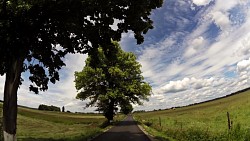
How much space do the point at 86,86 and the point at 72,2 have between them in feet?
130

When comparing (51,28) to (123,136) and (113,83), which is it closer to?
(123,136)

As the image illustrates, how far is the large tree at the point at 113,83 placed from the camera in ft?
177

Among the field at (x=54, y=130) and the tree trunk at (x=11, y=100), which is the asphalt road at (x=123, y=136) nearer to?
the field at (x=54, y=130)

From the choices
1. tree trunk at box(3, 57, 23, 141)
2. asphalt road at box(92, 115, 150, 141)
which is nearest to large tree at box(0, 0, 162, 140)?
tree trunk at box(3, 57, 23, 141)

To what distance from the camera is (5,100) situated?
19672 millimetres

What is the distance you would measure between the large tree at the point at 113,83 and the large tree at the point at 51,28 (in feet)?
98.9

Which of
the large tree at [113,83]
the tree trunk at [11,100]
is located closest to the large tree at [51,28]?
the tree trunk at [11,100]

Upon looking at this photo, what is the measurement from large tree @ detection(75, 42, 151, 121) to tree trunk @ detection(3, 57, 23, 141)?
3334cm

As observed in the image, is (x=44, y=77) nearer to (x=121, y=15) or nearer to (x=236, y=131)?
(x=121, y=15)

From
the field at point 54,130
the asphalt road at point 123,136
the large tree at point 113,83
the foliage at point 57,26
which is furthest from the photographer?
the large tree at point 113,83

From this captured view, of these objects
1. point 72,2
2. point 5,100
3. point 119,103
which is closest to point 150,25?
point 72,2

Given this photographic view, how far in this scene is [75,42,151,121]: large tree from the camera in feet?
177

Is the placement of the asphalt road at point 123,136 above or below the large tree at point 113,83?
below

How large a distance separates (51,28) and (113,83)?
3585 cm
